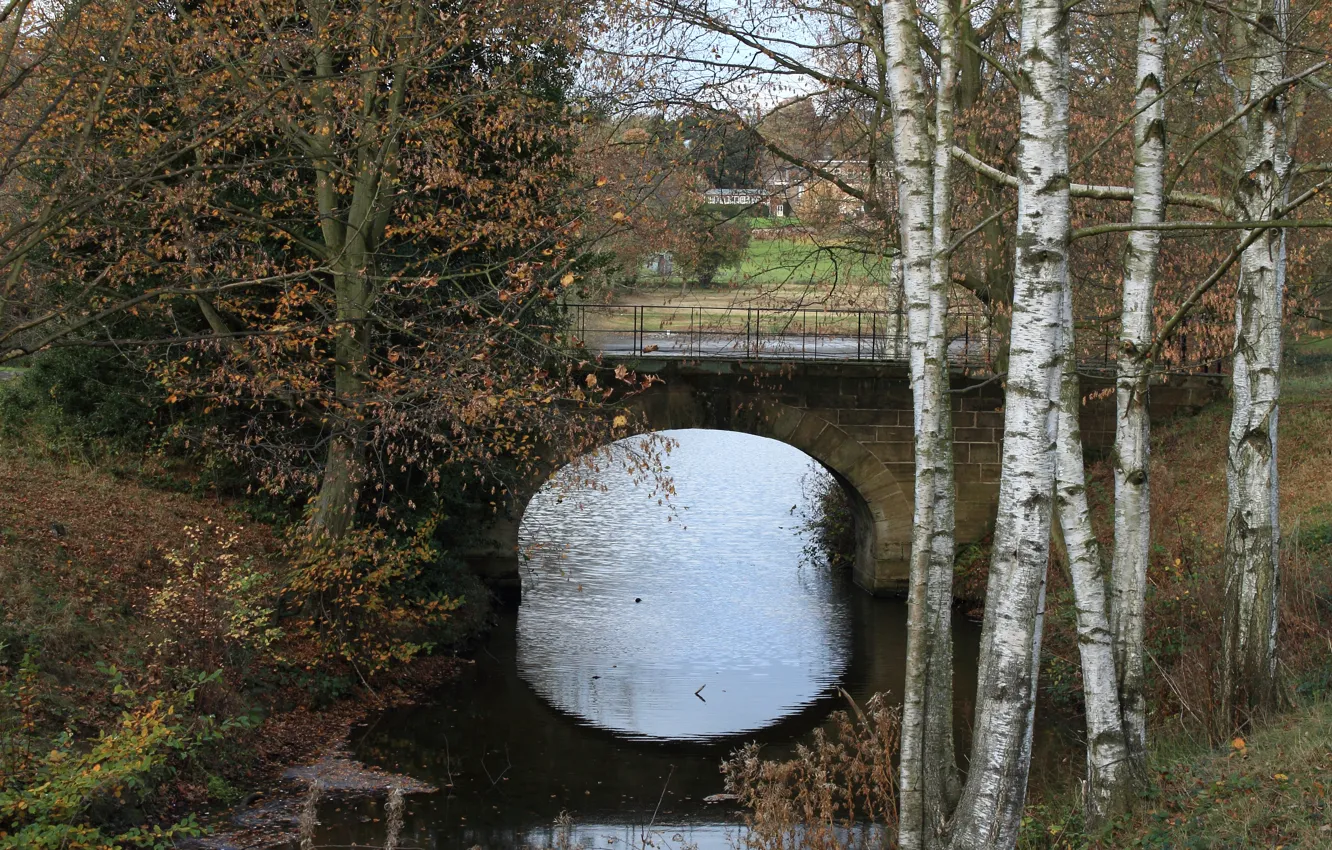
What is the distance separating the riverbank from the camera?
7.93 metres

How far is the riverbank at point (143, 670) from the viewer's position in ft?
26.0

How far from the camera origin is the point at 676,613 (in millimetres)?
17875

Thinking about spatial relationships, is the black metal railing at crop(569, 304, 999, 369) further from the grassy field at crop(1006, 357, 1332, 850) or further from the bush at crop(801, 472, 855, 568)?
the grassy field at crop(1006, 357, 1332, 850)

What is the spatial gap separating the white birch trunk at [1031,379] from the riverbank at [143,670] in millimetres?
4745

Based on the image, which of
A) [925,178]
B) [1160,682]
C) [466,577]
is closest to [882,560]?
[466,577]

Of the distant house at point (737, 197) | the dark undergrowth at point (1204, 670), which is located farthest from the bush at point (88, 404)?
the dark undergrowth at point (1204, 670)

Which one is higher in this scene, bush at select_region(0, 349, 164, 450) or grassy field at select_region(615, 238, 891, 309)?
grassy field at select_region(615, 238, 891, 309)

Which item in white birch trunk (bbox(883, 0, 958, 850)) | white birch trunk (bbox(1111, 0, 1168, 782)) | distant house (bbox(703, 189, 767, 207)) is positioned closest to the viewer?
white birch trunk (bbox(883, 0, 958, 850))

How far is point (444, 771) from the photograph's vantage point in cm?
1175

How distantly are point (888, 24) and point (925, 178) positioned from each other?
0.86 m

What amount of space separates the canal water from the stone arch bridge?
105 centimetres

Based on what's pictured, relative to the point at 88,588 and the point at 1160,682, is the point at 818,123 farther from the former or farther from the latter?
the point at 88,588

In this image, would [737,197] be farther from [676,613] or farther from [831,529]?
[831,529]

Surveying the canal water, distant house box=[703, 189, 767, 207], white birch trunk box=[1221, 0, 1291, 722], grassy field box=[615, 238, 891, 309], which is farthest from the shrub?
white birch trunk box=[1221, 0, 1291, 722]
